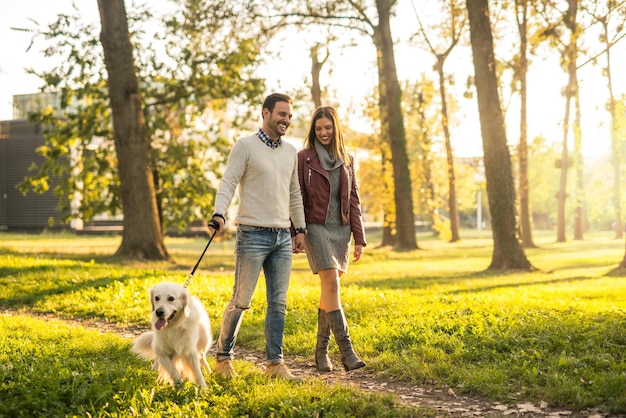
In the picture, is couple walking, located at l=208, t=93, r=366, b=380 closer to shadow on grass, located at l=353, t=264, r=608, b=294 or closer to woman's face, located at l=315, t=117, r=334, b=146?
woman's face, located at l=315, t=117, r=334, b=146

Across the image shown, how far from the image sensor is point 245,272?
587 centimetres

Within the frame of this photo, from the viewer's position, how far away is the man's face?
19.3 feet

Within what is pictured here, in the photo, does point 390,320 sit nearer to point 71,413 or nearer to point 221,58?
point 71,413

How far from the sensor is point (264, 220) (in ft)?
19.2

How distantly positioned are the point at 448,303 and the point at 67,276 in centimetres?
→ 708

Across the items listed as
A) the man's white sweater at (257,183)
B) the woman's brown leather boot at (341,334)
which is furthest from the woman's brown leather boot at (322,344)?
the man's white sweater at (257,183)

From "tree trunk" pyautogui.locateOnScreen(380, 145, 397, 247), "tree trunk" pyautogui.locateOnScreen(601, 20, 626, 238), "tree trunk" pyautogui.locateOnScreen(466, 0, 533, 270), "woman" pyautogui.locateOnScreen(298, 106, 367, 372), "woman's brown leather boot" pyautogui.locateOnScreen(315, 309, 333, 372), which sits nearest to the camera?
"woman" pyautogui.locateOnScreen(298, 106, 367, 372)

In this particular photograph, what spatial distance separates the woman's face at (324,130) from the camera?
6551 millimetres

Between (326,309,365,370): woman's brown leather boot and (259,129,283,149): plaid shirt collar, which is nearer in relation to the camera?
(259,129,283,149): plaid shirt collar

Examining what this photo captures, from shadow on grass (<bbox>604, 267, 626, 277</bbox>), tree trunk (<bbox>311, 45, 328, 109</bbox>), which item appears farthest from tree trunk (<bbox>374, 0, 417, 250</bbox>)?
shadow on grass (<bbox>604, 267, 626, 277</bbox>)

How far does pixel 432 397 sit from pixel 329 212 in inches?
78.0

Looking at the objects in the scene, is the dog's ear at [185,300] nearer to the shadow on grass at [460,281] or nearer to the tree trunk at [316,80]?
the shadow on grass at [460,281]

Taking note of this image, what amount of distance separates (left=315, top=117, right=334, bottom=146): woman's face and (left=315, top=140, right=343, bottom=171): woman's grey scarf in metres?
0.07

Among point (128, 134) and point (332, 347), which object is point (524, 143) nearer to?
point (128, 134)
